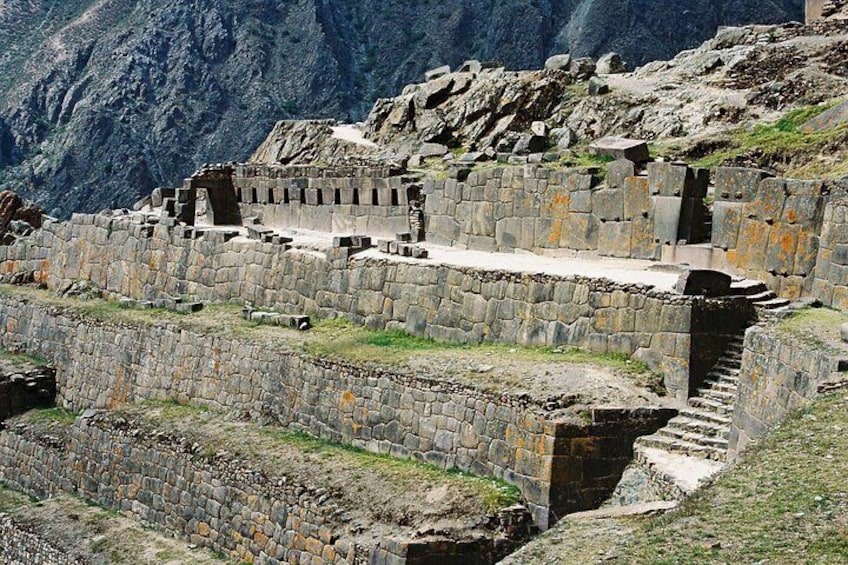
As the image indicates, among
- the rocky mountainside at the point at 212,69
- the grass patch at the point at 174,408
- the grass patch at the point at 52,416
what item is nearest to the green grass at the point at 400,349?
the grass patch at the point at 174,408

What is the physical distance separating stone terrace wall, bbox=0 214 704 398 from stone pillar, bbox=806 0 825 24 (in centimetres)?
2036

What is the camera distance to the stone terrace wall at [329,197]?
32.8 meters

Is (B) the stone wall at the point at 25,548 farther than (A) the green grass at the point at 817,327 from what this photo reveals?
Yes

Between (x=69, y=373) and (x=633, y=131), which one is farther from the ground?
(x=633, y=131)

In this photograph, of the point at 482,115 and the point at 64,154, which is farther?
the point at 64,154

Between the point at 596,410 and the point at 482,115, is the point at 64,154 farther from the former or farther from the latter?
the point at 596,410

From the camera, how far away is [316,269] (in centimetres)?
2878

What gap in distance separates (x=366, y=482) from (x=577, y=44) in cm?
5289

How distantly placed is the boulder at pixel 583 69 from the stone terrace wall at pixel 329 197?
9572 millimetres

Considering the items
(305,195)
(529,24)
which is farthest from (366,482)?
(529,24)

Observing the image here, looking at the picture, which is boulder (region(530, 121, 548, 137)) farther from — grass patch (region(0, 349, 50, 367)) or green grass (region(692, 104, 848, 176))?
grass patch (region(0, 349, 50, 367))

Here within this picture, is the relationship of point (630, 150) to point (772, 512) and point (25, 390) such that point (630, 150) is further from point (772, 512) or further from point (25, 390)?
point (772, 512)

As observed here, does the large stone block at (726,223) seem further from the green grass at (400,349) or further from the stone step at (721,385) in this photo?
the stone step at (721,385)

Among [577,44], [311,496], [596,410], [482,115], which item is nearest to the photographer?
[596,410]
